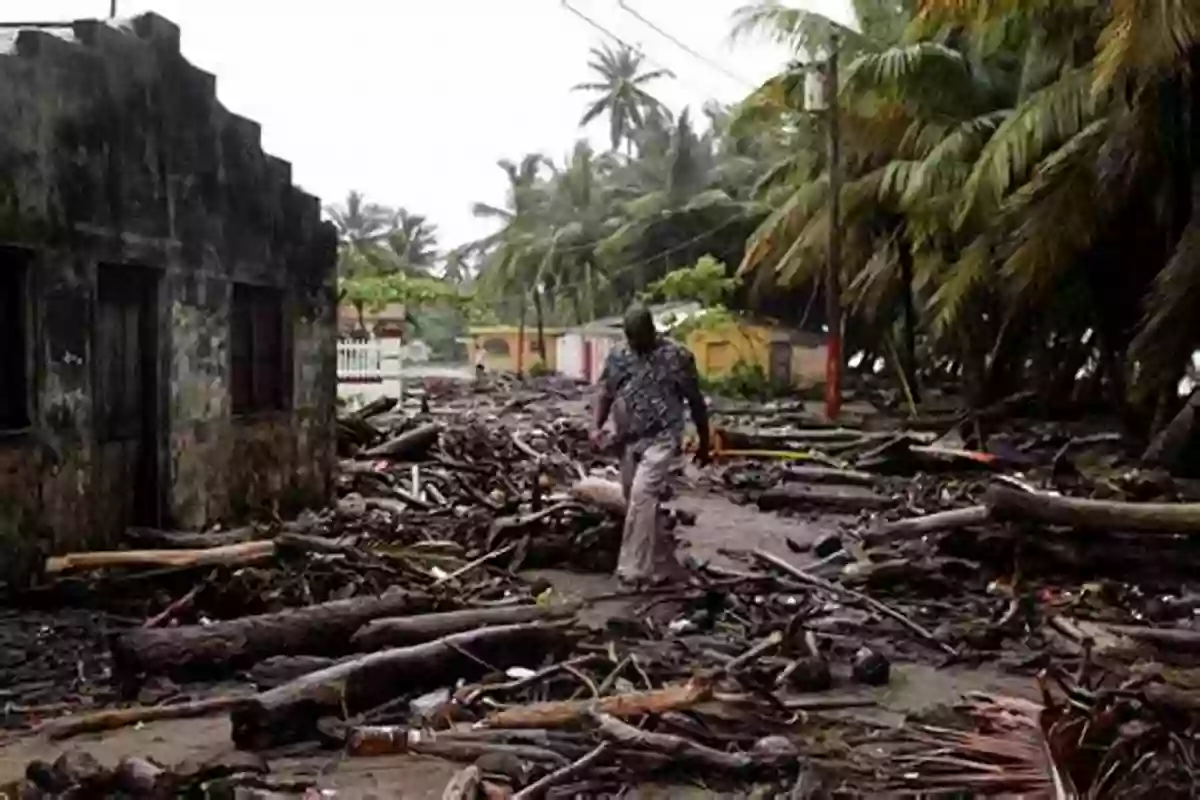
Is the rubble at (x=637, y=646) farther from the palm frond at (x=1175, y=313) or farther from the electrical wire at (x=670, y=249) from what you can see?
the electrical wire at (x=670, y=249)

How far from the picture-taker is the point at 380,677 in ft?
21.0

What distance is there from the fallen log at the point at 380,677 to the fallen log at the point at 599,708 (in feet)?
2.14

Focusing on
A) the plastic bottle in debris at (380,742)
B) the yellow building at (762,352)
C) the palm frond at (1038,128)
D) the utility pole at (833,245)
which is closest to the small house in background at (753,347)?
the yellow building at (762,352)

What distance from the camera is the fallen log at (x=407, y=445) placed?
15.6 m

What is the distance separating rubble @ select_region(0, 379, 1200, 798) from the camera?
213 inches

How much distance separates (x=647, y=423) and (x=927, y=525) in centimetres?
246

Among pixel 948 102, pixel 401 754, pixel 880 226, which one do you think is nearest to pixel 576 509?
pixel 401 754

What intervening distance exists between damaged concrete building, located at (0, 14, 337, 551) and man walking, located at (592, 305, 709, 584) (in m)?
3.31

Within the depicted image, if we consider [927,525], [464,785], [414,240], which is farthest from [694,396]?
[414,240]

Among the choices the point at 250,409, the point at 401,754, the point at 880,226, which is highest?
the point at 880,226

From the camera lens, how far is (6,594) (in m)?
8.20

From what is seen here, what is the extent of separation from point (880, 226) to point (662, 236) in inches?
621

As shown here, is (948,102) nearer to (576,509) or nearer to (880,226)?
(880,226)

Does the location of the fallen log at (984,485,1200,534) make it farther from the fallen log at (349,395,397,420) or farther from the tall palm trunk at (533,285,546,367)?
the tall palm trunk at (533,285,546,367)
